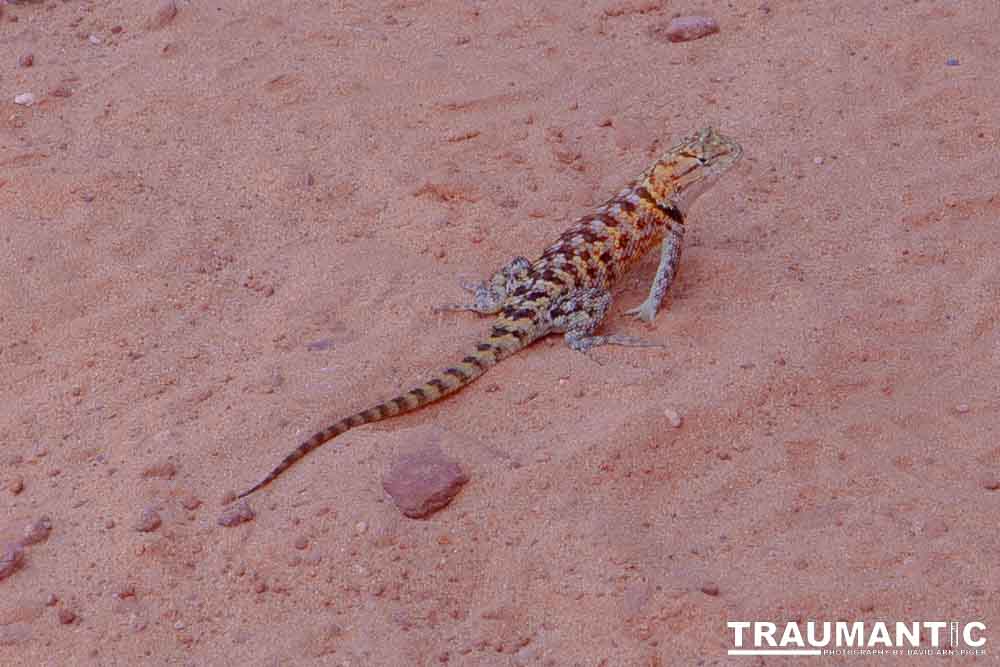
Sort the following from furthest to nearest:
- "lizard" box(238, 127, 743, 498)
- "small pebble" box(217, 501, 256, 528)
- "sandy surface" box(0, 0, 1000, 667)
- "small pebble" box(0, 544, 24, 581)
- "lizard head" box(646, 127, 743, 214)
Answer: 1. "lizard head" box(646, 127, 743, 214)
2. "lizard" box(238, 127, 743, 498)
3. "small pebble" box(217, 501, 256, 528)
4. "small pebble" box(0, 544, 24, 581)
5. "sandy surface" box(0, 0, 1000, 667)

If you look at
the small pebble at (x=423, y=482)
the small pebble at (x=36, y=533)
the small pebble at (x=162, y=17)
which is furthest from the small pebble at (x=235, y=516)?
the small pebble at (x=162, y=17)

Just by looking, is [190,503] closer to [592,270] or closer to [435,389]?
[435,389]

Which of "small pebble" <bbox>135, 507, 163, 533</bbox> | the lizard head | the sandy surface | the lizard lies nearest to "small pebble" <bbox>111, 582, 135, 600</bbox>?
the sandy surface

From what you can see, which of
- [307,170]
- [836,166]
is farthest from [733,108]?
[307,170]

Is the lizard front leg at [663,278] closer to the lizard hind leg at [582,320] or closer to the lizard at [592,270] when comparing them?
the lizard at [592,270]

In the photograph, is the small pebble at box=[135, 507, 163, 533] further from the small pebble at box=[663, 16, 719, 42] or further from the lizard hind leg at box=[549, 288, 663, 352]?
the small pebble at box=[663, 16, 719, 42]

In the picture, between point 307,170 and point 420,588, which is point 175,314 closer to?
point 307,170
